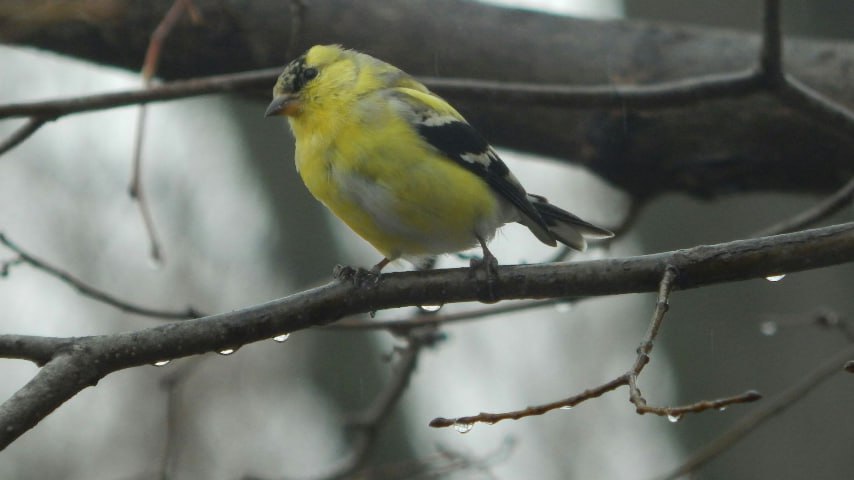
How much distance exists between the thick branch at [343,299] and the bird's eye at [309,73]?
1595 mm

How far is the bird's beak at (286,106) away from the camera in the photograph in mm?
4098

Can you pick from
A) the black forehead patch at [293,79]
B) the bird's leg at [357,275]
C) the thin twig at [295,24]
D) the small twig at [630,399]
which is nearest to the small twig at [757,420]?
the bird's leg at [357,275]

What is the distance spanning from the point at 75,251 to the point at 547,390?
5366mm

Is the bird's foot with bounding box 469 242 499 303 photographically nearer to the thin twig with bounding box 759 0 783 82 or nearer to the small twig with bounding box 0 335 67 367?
the small twig with bounding box 0 335 67 367

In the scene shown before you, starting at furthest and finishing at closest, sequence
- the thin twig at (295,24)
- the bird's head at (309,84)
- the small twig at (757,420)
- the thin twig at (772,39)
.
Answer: the bird's head at (309,84) < the thin twig at (295,24) < the small twig at (757,420) < the thin twig at (772,39)

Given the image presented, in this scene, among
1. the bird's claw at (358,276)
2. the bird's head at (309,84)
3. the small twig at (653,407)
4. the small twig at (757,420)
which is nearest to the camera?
the small twig at (653,407)

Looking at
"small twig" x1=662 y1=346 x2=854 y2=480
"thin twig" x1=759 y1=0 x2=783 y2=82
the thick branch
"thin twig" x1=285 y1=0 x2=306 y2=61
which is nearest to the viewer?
the thick branch

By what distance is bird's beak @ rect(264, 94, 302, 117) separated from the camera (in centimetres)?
410

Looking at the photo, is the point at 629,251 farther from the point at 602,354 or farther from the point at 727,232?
the point at 602,354

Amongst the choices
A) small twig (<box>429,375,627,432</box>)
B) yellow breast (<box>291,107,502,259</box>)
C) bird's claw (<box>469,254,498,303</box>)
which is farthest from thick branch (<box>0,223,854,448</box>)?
yellow breast (<box>291,107,502,259</box>)

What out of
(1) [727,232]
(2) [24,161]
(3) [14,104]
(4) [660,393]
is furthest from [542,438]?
(3) [14,104]

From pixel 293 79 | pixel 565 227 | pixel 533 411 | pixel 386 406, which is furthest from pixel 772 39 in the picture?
pixel 386 406

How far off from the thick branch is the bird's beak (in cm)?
146

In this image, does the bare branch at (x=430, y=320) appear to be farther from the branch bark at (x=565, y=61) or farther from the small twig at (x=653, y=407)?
the small twig at (x=653, y=407)
